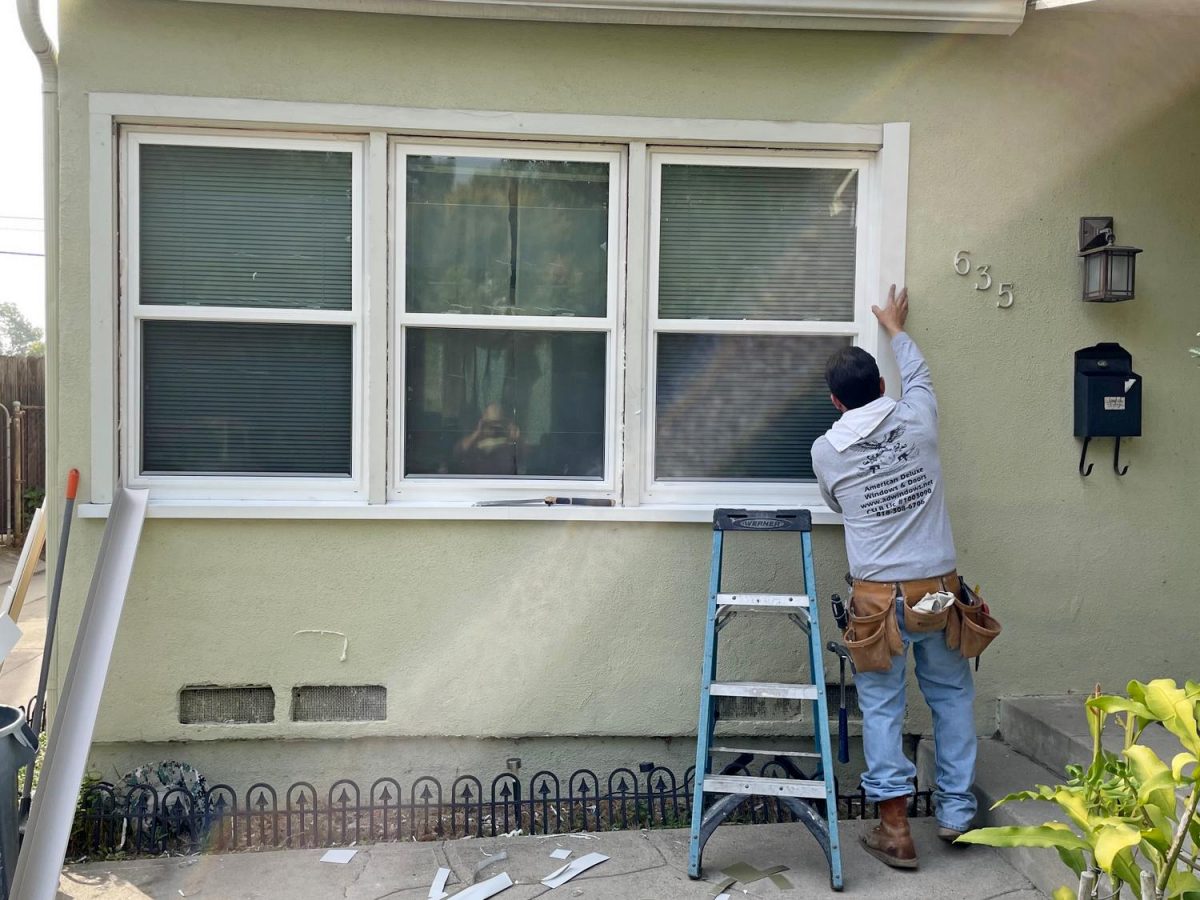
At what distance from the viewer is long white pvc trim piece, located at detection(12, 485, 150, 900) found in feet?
11.0

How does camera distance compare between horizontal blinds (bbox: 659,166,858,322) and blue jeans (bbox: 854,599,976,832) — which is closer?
blue jeans (bbox: 854,599,976,832)

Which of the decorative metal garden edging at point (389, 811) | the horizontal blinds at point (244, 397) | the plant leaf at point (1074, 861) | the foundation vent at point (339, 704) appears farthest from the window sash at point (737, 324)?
the plant leaf at point (1074, 861)

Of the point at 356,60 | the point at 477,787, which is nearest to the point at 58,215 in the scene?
the point at 356,60

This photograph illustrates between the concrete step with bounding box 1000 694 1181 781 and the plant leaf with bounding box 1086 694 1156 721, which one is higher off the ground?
the plant leaf with bounding box 1086 694 1156 721

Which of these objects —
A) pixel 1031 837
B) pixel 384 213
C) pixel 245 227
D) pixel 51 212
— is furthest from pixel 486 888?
pixel 51 212

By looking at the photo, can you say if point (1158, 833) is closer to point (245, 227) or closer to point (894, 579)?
point (894, 579)

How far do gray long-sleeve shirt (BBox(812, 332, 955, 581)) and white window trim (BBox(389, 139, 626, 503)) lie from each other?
110 cm

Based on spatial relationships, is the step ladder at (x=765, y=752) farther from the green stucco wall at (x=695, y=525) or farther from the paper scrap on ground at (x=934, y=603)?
the green stucco wall at (x=695, y=525)

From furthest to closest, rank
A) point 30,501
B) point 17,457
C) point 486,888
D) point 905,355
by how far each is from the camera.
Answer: point 30,501, point 17,457, point 905,355, point 486,888

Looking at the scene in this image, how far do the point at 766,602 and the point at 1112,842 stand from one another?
221cm

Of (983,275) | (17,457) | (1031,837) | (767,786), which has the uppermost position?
(983,275)

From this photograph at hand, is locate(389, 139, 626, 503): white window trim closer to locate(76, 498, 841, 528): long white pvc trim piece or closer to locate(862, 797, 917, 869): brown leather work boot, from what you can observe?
locate(76, 498, 841, 528): long white pvc trim piece

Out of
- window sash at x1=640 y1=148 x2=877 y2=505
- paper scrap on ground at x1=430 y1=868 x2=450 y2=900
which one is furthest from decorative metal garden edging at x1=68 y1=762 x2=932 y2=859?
window sash at x1=640 y1=148 x2=877 y2=505

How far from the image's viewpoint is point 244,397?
428 centimetres
